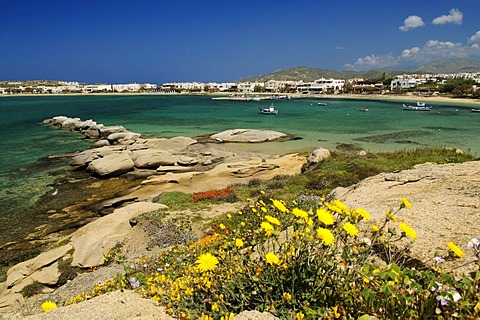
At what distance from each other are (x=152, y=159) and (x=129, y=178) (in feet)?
9.63

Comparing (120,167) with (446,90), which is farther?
(446,90)

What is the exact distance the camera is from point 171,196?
50.4 feet

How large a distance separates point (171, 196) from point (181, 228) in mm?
4638

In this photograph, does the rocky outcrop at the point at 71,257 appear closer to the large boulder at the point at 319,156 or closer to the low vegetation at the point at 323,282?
the low vegetation at the point at 323,282

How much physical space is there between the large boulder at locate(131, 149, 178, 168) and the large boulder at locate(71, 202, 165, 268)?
11.1 metres

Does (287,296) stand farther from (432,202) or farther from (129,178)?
(129,178)

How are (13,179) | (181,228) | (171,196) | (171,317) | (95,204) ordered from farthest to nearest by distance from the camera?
(13,179), (95,204), (171,196), (181,228), (171,317)

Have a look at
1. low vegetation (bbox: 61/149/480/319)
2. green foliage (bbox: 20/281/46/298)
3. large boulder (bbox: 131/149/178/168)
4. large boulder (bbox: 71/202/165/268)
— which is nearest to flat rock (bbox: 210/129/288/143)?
large boulder (bbox: 131/149/178/168)

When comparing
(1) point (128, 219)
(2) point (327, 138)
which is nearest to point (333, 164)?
(1) point (128, 219)

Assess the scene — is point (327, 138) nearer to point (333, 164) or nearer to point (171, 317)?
point (333, 164)

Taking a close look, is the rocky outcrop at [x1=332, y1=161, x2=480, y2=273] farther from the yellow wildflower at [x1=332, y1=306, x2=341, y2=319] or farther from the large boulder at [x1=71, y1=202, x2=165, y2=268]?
the large boulder at [x1=71, y1=202, x2=165, y2=268]

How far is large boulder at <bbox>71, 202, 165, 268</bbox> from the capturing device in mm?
10086

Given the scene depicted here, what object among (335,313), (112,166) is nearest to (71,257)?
(335,313)

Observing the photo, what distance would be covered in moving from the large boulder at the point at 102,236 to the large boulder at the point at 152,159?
11.1 m
